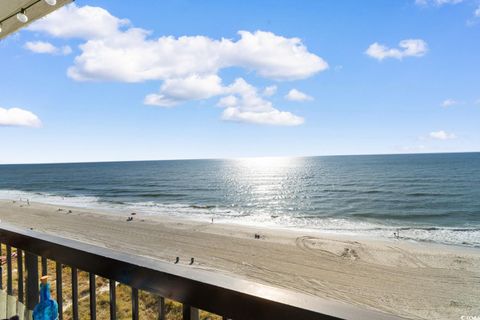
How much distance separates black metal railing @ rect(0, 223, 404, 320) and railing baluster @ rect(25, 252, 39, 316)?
0.31 ft

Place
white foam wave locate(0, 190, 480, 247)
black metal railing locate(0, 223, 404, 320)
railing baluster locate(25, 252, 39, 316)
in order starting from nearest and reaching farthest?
black metal railing locate(0, 223, 404, 320) < railing baluster locate(25, 252, 39, 316) < white foam wave locate(0, 190, 480, 247)

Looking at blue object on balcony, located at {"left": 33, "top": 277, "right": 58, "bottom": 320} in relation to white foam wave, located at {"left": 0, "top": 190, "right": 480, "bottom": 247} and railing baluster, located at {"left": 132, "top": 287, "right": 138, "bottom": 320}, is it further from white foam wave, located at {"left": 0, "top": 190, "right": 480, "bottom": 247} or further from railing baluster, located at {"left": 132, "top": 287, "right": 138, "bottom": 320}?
white foam wave, located at {"left": 0, "top": 190, "right": 480, "bottom": 247}

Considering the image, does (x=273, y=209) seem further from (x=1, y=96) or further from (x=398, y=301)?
(x=1, y=96)

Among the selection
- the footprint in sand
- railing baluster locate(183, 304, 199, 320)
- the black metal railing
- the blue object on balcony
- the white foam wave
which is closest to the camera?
the black metal railing

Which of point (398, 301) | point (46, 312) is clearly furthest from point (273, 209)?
point (46, 312)

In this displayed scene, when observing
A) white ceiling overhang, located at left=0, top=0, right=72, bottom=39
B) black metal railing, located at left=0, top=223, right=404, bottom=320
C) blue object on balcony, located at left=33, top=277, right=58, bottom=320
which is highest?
white ceiling overhang, located at left=0, top=0, right=72, bottom=39

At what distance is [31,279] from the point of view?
170 cm

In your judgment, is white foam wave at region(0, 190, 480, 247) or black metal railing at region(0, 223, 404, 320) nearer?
black metal railing at region(0, 223, 404, 320)

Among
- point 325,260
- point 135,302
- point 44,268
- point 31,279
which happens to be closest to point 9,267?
point 31,279

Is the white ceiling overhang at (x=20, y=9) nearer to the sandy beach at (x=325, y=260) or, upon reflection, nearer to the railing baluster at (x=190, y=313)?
the railing baluster at (x=190, y=313)

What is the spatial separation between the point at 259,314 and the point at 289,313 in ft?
0.29

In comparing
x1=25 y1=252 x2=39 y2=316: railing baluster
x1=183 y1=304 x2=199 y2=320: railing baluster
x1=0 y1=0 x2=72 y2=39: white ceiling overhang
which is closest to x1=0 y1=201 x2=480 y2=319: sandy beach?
x1=25 y1=252 x2=39 y2=316: railing baluster

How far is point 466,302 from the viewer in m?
10.2

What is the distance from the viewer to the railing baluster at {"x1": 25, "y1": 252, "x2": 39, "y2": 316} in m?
1.67
